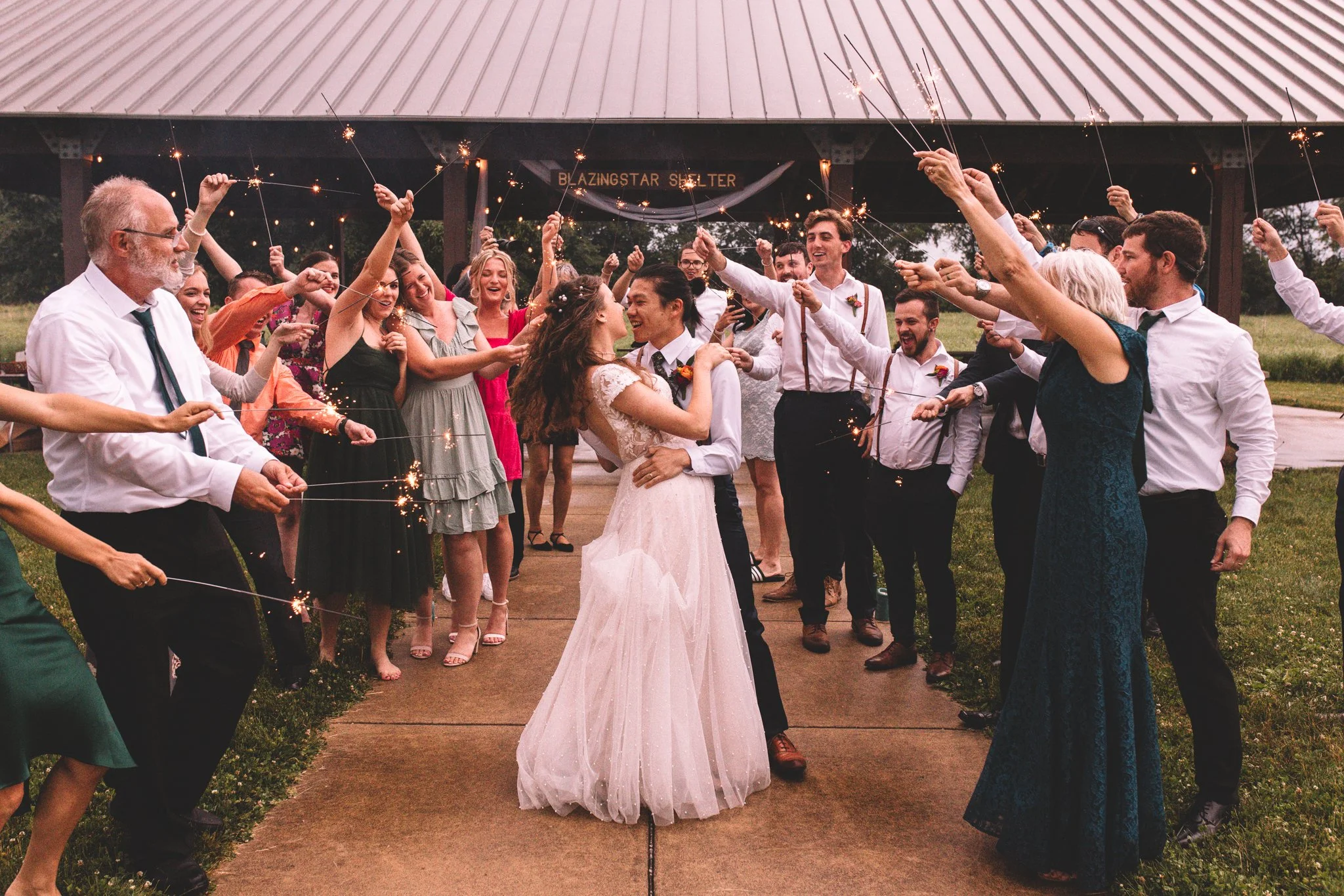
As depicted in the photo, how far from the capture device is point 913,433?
192 inches

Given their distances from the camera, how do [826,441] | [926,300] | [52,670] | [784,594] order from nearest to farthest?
[52,670] → [926,300] → [826,441] → [784,594]

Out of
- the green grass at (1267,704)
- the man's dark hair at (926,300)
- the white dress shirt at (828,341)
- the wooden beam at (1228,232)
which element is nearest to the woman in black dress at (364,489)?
the white dress shirt at (828,341)

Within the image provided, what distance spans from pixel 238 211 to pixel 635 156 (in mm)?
8673

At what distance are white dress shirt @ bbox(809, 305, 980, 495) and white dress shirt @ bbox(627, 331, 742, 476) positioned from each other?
105 cm

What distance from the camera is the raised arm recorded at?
266 cm

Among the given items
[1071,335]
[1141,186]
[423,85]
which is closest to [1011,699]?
[1071,335]

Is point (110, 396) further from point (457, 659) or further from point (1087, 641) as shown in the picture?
point (1087, 641)

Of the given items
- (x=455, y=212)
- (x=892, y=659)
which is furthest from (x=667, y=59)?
(x=892, y=659)

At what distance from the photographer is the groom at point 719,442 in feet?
12.2

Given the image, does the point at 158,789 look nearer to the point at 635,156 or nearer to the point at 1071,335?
the point at 1071,335

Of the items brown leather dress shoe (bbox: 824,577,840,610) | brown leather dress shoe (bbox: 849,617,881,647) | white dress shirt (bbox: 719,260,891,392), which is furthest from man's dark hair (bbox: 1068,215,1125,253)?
brown leather dress shoe (bbox: 824,577,840,610)

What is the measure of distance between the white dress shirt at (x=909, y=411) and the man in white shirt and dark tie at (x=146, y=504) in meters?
2.83

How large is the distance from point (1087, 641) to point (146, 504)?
2.88 meters

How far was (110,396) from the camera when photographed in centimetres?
277
